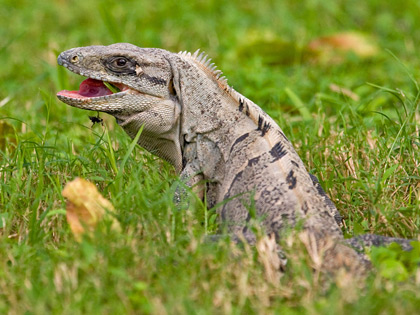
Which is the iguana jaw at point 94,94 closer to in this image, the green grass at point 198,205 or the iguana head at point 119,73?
the iguana head at point 119,73

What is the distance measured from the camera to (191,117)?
5258mm

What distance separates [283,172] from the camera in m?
4.71

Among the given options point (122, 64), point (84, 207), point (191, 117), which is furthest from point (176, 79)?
point (84, 207)

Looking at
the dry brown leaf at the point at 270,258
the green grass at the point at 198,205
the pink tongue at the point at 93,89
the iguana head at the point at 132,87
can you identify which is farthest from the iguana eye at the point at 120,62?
the dry brown leaf at the point at 270,258

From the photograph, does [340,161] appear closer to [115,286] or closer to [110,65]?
[110,65]

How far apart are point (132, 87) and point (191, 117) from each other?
496 mm

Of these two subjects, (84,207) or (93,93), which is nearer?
(84,207)

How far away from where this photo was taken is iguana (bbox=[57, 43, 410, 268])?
193 inches

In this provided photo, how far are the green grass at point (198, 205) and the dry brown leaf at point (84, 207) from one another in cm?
10

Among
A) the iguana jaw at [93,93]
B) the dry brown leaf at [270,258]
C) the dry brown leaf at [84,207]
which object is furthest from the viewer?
the iguana jaw at [93,93]

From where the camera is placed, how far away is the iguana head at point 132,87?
17.2 ft

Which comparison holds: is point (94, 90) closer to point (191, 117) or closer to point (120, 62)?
point (120, 62)

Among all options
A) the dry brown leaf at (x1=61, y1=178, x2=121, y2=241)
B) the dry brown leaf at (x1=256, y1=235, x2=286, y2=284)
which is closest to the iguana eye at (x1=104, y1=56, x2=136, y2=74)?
the dry brown leaf at (x1=61, y1=178, x2=121, y2=241)

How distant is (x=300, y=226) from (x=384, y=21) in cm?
773
